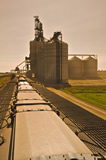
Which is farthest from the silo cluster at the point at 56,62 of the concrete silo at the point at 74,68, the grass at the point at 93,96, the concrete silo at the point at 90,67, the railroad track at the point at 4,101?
the concrete silo at the point at 90,67

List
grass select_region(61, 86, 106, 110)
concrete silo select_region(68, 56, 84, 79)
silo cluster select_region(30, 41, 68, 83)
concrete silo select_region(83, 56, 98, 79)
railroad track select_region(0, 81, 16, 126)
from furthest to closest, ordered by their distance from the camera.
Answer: concrete silo select_region(83, 56, 98, 79) < concrete silo select_region(68, 56, 84, 79) < silo cluster select_region(30, 41, 68, 83) < grass select_region(61, 86, 106, 110) < railroad track select_region(0, 81, 16, 126)

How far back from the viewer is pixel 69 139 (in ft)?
18.8

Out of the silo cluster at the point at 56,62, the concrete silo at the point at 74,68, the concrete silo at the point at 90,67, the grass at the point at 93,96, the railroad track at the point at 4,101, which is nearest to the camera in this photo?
the railroad track at the point at 4,101

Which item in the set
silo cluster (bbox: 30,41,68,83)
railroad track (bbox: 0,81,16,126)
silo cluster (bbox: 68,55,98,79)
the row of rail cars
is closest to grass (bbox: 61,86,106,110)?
railroad track (bbox: 0,81,16,126)

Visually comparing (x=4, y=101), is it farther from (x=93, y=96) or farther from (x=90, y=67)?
(x=90, y=67)

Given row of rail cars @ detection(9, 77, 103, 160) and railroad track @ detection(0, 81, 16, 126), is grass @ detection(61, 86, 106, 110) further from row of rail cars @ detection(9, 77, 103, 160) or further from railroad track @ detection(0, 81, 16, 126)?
row of rail cars @ detection(9, 77, 103, 160)

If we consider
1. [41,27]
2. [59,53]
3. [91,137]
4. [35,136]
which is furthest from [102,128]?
[41,27]

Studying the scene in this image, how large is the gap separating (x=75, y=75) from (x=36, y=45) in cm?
3064

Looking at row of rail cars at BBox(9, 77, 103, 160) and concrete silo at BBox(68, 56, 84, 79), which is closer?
row of rail cars at BBox(9, 77, 103, 160)

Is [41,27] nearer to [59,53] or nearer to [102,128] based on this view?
[59,53]

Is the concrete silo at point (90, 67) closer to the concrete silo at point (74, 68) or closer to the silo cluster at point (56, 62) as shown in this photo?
the concrete silo at point (74, 68)

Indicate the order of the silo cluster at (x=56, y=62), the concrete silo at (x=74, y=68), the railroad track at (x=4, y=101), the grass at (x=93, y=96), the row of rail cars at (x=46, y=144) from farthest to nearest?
the concrete silo at (x=74, y=68) < the silo cluster at (x=56, y=62) < the grass at (x=93, y=96) < the railroad track at (x=4, y=101) < the row of rail cars at (x=46, y=144)

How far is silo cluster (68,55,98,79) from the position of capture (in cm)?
9325

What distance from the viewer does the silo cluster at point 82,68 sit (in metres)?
93.2
